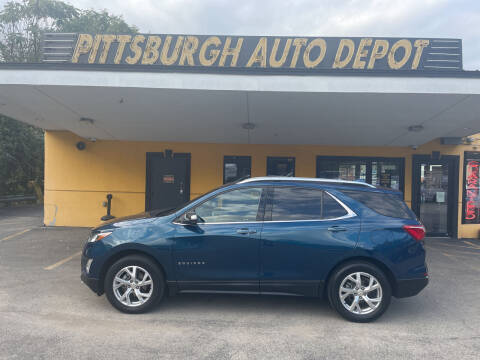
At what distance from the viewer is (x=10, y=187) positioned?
18141mm

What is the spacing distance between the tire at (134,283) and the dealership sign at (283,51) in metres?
4.73

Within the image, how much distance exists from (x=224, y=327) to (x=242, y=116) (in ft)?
15.4

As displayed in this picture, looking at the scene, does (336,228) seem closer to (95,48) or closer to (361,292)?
(361,292)

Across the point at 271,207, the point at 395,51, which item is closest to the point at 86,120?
the point at 271,207

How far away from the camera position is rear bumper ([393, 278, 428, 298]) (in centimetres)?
384

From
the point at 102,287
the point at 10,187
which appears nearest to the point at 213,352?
the point at 102,287

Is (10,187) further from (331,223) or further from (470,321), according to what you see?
(470,321)

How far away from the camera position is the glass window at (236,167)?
385 inches

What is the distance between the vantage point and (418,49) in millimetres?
6961

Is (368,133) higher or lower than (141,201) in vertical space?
higher

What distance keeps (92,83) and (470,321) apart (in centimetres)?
673

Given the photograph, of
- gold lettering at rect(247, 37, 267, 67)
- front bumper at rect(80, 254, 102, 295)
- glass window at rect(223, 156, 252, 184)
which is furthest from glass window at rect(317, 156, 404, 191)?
front bumper at rect(80, 254, 102, 295)

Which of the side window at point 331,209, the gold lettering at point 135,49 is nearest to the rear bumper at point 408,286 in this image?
the side window at point 331,209

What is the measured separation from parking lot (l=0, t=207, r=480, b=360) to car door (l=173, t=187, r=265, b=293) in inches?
17.3
